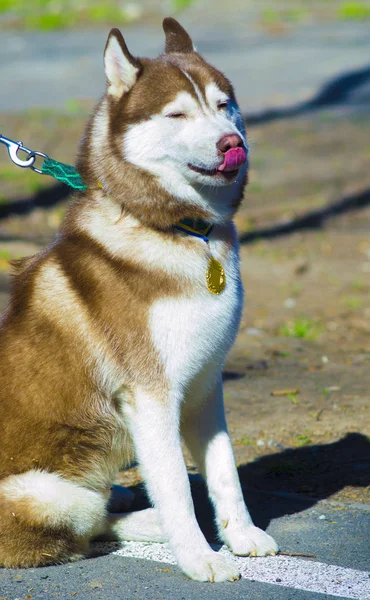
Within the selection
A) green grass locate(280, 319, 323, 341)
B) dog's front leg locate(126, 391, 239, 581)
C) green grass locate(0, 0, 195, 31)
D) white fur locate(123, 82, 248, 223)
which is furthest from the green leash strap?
green grass locate(0, 0, 195, 31)

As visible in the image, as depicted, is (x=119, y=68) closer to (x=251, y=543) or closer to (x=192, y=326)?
(x=192, y=326)

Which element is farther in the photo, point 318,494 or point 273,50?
point 273,50

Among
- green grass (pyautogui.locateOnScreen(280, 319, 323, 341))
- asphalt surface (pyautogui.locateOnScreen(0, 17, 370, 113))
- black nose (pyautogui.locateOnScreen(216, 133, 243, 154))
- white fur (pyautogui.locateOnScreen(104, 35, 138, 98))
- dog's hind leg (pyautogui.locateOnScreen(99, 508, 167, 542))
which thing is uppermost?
white fur (pyautogui.locateOnScreen(104, 35, 138, 98))

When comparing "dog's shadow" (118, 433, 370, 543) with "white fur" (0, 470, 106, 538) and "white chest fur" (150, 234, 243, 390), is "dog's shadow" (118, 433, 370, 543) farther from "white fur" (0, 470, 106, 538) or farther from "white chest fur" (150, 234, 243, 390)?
"white chest fur" (150, 234, 243, 390)

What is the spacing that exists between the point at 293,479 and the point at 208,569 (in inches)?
46.9

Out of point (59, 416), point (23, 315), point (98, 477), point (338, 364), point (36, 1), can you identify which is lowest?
point (36, 1)

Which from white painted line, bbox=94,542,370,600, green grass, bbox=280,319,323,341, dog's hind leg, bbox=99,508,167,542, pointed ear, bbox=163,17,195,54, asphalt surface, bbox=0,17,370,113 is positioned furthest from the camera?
asphalt surface, bbox=0,17,370,113

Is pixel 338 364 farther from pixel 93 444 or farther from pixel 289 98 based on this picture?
pixel 289 98

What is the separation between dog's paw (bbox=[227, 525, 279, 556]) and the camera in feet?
11.1

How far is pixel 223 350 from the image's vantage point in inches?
133

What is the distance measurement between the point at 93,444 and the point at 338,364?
292cm

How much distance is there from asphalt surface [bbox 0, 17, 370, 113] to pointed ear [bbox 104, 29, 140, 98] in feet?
33.6

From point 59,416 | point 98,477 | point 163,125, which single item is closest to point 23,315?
point 59,416

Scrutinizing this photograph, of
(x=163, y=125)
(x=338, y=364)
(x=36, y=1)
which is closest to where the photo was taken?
(x=163, y=125)
